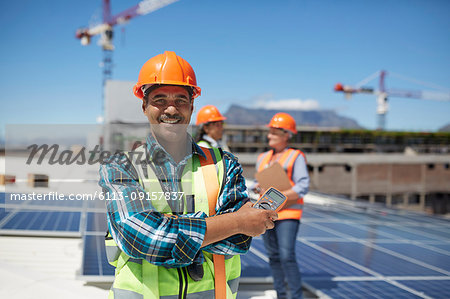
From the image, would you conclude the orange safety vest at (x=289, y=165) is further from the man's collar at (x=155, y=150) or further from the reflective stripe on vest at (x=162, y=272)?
the man's collar at (x=155, y=150)

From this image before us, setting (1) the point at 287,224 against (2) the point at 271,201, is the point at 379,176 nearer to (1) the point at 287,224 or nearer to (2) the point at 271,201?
(1) the point at 287,224

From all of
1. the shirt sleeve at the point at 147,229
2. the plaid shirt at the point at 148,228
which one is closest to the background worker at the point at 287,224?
the plaid shirt at the point at 148,228

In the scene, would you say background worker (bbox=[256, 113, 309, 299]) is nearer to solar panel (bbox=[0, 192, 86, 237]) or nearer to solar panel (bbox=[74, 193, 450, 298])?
solar panel (bbox=[74, 193, 450, 298])

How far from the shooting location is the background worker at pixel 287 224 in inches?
149

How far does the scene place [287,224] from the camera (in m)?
3.84

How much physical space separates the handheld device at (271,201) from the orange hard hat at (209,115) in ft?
10.3

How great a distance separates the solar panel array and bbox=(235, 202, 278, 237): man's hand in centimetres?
250

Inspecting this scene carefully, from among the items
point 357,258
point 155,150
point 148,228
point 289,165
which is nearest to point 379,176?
point 357,258

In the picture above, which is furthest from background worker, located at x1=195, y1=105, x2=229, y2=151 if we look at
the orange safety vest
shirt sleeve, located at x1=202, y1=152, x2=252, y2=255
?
shirt sleeve, located at x1=202, y1=152, x2=252, y2=255

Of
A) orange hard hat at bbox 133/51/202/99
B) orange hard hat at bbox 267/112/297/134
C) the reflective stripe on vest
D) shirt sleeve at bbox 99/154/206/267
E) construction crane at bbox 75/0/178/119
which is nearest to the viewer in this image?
shirt sleeve at bbox 99/154/206/267

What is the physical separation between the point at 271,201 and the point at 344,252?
409 centimetres

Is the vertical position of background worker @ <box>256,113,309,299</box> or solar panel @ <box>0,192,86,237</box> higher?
background worker @ <box>256,113,309,299</box>

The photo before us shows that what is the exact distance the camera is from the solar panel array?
405 centimetres

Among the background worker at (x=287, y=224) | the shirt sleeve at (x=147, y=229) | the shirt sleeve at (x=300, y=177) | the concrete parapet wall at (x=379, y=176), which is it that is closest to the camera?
the shirt sleeve at (x=147, y=229)
